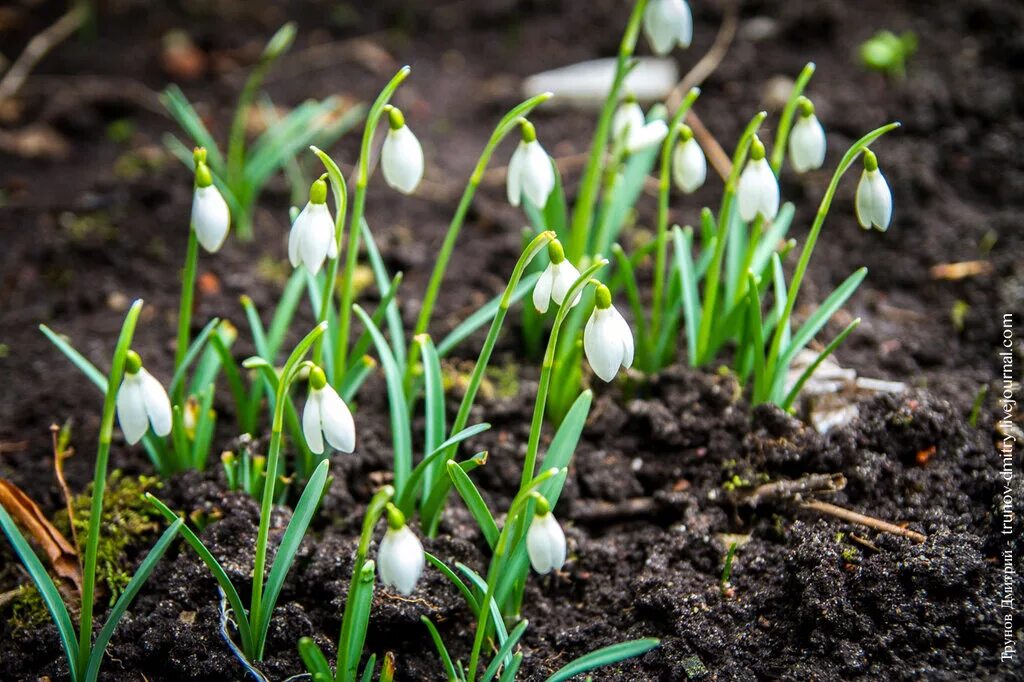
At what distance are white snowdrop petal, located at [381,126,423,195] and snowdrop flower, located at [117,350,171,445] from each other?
638 millimetres

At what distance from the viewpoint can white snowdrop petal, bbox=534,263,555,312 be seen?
1787 mm

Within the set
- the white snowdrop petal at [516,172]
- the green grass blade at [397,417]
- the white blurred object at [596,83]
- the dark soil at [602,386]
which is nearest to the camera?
the dark soil at [602,386]

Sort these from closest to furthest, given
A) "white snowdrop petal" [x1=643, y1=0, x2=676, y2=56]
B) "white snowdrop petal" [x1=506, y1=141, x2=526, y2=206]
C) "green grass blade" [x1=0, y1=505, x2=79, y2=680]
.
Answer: "green grass blade" [x1=0, y1=505, x2=79, y2=680]
"white snowdrop petal" [x1=506, y1=141, x2=526, y2=206]
"white snowdrop petal" [x1=643, y1=0, x2=676, y2=56]

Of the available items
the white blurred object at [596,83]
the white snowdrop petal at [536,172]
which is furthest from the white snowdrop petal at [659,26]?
the white blurred object at [596,83]

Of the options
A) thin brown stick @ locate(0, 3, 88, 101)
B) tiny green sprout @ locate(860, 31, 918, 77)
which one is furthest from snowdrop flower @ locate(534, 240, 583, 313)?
thin brown stick @ locate(0, 3, 88, 101)

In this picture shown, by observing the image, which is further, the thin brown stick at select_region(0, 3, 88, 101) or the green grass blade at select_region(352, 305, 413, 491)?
the thin brown stick at select_region(0, 3, 88, 101)

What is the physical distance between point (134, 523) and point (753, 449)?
150 centimetres

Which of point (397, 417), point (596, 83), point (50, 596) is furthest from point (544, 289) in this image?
point (596, 83)

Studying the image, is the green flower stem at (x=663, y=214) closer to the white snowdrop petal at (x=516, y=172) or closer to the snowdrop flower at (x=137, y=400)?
the white snowdrop petal at (x=516, y=172)

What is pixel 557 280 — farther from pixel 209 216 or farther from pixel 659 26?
pixel 659 26

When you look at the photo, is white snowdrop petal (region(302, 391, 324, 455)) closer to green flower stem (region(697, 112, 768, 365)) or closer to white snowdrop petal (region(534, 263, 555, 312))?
white snowdrop petal (region(534, 263, 555, 312))

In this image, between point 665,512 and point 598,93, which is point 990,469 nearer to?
point 665,512

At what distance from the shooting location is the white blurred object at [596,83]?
382cm

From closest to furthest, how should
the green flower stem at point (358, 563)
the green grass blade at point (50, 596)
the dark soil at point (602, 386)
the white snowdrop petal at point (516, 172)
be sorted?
the green flower stem at point (358, 563)
the green grass blade at point (50, 596)
the dark soil at point (602, 386)
the white snowdrop petal at point (516, 172)
